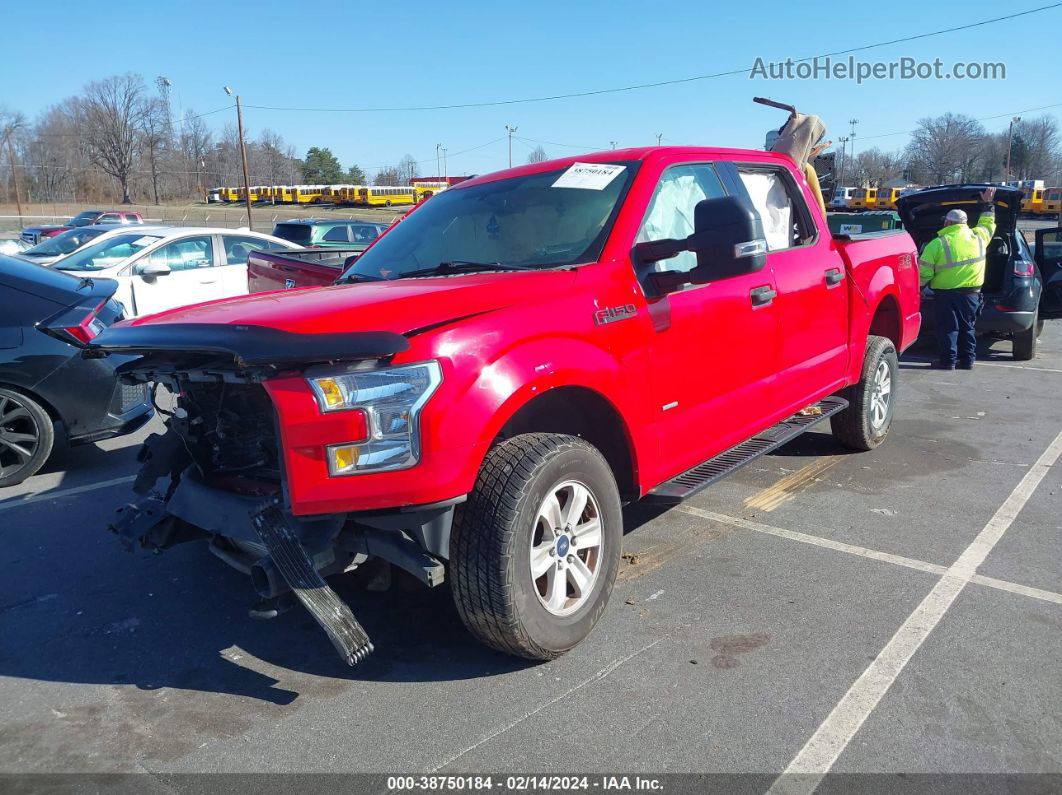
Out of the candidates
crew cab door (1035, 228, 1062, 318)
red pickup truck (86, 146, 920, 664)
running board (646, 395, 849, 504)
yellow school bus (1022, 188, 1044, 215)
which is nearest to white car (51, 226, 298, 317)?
red pickup truck (86, 146, 920, 664)

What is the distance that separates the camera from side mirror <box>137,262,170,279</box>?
9734mm

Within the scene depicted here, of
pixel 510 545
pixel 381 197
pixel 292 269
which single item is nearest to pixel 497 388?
pixel 510 545

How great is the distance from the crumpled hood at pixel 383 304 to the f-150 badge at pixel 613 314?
0.60ft

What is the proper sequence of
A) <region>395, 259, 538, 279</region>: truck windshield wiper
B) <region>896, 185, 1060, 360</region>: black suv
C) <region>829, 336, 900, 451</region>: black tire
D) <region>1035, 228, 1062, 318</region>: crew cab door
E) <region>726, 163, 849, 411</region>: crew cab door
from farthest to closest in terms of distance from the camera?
<region>1035, 228, 1062, 318</region>: crew cab door → <region>896, 185, 1060, 360</region>: black suv → <region>829, 336, 900, 451</region>: black tire → <region>726, 163, 849, 411</region>: crew cab door → <region>395, 259, 538, 279</region>: truck windshield wiper

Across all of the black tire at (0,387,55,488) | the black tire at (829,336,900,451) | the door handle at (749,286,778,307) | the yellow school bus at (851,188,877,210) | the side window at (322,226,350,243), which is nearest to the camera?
the door handle at (749,286,778,307)

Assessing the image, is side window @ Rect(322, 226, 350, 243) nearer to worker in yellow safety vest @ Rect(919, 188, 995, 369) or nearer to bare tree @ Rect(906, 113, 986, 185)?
worker in yellow safety vest @ Rect(919, 188, 995, 369)

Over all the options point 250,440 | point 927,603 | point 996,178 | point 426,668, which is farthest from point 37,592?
point 996,178

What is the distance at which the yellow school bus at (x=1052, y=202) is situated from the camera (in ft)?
179

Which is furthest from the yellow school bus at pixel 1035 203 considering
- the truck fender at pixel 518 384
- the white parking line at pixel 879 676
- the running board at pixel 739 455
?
the truck fender at pixel 518 384

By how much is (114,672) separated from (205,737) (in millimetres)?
704

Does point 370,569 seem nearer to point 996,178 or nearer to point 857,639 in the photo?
point 857,639

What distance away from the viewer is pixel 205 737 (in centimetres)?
278

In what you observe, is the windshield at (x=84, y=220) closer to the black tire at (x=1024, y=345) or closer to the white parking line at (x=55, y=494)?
the white parking line at (x=55, y=494)

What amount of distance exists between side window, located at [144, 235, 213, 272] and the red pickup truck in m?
7.24
